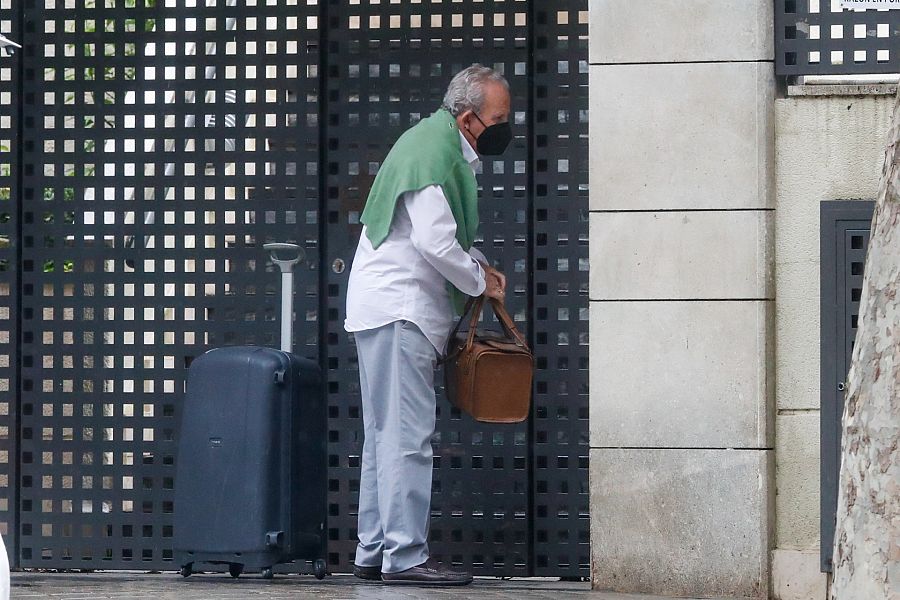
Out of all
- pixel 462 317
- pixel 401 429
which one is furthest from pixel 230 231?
pixel 401 429

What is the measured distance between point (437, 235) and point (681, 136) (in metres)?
1.33

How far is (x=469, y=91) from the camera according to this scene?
7195 mm

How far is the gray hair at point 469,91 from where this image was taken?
23.6 feet

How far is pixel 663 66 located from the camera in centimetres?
743

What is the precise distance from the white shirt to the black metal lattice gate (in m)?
0.86

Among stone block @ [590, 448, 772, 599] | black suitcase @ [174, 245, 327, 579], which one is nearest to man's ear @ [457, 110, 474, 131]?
black suitcase @ [174, 245, 327, 579]

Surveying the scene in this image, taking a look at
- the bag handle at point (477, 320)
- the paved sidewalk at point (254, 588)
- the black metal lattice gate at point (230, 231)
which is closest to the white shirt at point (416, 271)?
the bag handle at point (477, 320)

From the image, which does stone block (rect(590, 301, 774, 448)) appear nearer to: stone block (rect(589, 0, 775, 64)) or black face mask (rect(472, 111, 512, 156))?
black face mask (rect(472, 111, 512, 156))

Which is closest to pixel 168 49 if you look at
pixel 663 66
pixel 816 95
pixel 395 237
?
pixel 395 237

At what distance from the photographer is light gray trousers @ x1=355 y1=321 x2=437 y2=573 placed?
7.07 metres

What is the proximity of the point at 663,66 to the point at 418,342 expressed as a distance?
173 centimetres

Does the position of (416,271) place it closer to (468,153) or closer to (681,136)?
(468,153)

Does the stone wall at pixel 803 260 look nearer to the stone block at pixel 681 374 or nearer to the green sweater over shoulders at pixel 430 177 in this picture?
the stone block at pixel 681 374

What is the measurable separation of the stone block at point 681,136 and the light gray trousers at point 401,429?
1.16 m
